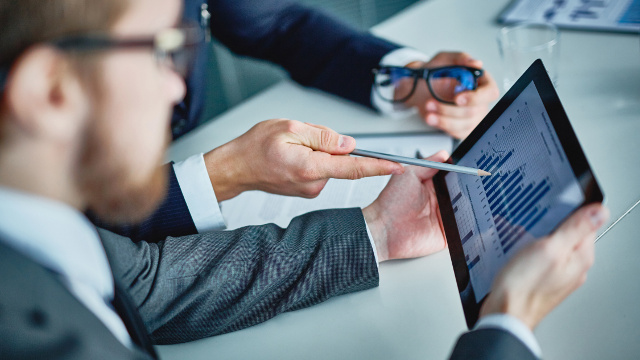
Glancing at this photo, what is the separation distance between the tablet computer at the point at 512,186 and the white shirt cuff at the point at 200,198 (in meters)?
0.39

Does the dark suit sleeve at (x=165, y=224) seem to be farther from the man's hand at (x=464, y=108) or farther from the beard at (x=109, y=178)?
the man's hand at (x=464, y=108)

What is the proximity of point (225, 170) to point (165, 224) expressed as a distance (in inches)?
5.5

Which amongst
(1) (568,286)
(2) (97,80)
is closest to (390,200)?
(1) (568,286)

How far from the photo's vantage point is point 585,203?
51 centimetres

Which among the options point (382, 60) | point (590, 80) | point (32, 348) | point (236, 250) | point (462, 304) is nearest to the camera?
point (32, 348)

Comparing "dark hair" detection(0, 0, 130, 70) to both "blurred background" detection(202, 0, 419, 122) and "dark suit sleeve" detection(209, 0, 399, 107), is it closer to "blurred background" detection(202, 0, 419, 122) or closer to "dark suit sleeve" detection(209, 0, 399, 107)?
"dark suit sleeve" detection(209, 0, 399, 107)

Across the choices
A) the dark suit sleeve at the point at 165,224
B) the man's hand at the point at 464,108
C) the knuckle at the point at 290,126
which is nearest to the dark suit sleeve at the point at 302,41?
the man's hand at the point at 464,108

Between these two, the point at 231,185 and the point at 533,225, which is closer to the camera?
the point at 533,225

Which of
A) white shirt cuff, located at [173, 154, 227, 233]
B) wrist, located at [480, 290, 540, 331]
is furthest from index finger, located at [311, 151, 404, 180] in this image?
wrist, located at [480, 290, 540, 331]

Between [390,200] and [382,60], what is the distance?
0.44m

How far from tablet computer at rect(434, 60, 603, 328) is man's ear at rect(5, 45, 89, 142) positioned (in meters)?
0.48

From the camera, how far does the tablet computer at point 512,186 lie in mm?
547

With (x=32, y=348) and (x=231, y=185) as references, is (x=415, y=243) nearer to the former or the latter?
(x=231, y=185)

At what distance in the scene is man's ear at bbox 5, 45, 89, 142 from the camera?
468 mm
